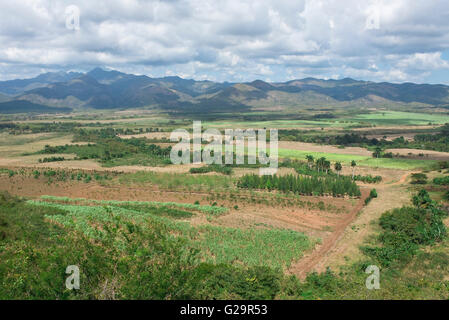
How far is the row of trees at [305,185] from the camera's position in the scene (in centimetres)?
5659

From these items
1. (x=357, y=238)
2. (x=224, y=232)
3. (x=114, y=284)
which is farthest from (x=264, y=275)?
(x=357, y=238)

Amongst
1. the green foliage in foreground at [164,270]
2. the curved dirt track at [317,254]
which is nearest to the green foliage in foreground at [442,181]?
the curved dirt track at [317,254]

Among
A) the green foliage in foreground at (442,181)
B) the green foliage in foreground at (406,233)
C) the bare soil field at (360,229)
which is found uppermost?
the green foliage in foreground at (442,181)

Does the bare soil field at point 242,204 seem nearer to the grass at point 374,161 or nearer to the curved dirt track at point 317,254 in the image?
the curved dirt track at point 317,254

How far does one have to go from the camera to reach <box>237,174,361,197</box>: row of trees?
5659 centimetres

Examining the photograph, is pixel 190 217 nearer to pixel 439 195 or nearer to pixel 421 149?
pixel 439 195

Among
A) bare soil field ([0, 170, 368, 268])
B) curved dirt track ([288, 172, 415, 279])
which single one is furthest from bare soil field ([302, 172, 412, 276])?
bare soil field ([0, 170, 368, 268])

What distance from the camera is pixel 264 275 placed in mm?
21844

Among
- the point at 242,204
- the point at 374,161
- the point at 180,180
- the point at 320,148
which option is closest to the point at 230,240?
the point at 242,204

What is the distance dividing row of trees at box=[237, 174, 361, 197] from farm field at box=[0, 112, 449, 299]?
0.19 meters

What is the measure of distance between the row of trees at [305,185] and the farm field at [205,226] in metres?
0.19

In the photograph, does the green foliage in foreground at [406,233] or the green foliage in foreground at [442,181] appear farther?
the green foliage in foreground at [442,181]

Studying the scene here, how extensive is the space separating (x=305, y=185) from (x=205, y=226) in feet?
82.3
